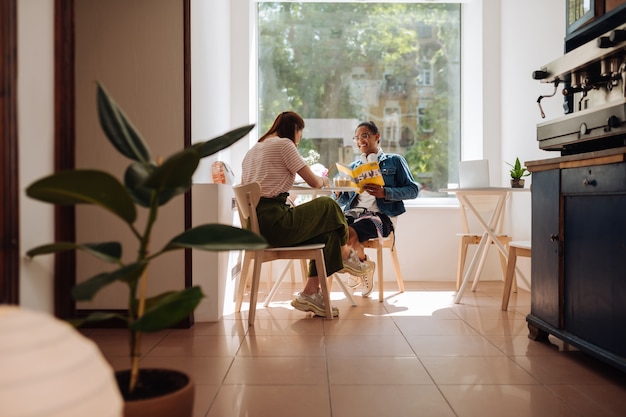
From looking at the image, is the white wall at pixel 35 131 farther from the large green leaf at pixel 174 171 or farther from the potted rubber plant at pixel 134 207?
the large green leaf at pixel 174 171

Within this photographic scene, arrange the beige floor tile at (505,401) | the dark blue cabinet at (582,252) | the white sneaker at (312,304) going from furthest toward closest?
1. the white sneaker at (312,304)
2. the dark blue cabinet at (582,252)
3. the beige floor tile at (505,401)

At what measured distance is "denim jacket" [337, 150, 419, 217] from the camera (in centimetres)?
436

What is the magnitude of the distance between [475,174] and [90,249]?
10.7 ft

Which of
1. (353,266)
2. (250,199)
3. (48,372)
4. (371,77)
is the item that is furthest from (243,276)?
(371,77)

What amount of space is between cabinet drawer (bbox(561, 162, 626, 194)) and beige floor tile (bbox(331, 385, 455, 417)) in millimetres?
993

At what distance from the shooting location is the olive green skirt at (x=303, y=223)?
347cm

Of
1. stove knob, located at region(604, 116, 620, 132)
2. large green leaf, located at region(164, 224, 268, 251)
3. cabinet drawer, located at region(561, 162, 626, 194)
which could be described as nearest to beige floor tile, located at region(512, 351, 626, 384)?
cabinet drawer, located at region(561, 162, 626, 194)

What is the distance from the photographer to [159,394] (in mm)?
1371

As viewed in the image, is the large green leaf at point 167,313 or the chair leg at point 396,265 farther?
the chair leg at point 396,265

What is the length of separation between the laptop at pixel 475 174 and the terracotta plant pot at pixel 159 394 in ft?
10.1

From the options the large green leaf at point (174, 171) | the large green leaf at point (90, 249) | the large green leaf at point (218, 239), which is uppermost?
the large green leaf at point (174, 171)

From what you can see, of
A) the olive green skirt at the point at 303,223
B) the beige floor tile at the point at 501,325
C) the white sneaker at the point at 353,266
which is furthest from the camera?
the white sneaker at the point at 353,266

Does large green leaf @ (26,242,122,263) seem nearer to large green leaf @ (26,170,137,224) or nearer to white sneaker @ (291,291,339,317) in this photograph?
large green leaf @ (26,170,137,224)

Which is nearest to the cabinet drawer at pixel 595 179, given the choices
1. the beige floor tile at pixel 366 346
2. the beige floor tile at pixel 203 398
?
the beige floor tile at pixel 366 346
